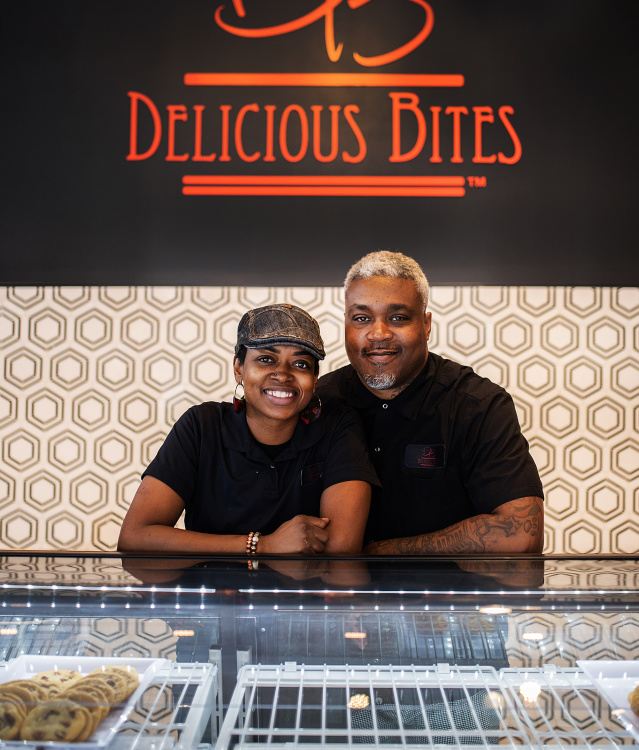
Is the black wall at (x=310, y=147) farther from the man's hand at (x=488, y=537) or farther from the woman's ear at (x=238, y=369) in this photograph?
the man's hand at (x=488, y=537)

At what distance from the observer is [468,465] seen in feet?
5.75

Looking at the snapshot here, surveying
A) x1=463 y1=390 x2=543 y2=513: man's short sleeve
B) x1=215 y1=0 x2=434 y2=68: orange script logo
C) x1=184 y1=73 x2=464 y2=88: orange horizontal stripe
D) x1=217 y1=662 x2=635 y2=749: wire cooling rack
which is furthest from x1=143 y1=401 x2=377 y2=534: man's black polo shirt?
x1=215 y1=0 x2=434 y2=68: orange script logo

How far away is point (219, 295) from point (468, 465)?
4.76 feet

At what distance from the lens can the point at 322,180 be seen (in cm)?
271

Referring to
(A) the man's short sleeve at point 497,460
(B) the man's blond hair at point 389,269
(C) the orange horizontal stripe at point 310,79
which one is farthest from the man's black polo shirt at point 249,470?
(C) the orange horizontal stripe at point 310,79

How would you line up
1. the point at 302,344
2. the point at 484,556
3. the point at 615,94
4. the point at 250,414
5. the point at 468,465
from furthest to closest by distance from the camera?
1. the point at 615,94
2. the point at 468,465
3. the point at 250,414
4. the point at 302,344
5. the point at 484,556

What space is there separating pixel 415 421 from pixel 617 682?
3.20 feet

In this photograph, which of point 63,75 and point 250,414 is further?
point 63,75

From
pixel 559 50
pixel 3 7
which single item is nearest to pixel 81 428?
pixel 3 7

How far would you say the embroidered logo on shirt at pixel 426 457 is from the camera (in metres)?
1.77

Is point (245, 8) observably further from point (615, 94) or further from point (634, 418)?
point (634, 418)

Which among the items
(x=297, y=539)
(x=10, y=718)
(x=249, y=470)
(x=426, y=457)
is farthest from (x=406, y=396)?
(x=10, y=718)

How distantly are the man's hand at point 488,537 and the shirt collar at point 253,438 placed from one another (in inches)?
12.3

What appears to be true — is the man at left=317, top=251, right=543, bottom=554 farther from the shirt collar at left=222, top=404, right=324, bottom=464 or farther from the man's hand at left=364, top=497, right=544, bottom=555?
the shirt collar at left=222, top=404, right=324, bottom=464
